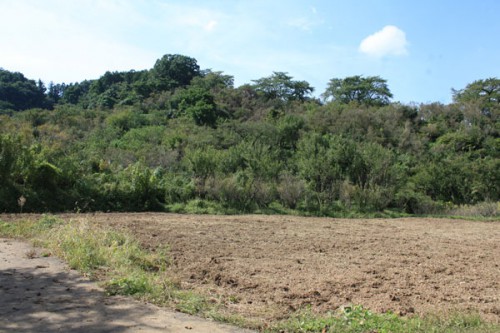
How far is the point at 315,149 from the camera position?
2344cm

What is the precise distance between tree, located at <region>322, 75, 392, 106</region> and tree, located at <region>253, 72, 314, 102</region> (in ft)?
12.9

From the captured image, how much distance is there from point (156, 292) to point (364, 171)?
1808 centimetres

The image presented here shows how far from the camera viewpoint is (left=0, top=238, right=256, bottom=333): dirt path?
421cm

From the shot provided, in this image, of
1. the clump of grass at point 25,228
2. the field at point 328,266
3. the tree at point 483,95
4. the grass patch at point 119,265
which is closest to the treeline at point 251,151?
the tree at point 483,95

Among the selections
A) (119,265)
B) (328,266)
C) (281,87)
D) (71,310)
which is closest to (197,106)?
(281,87)

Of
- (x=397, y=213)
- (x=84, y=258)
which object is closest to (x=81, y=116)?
(x=397, y=213)

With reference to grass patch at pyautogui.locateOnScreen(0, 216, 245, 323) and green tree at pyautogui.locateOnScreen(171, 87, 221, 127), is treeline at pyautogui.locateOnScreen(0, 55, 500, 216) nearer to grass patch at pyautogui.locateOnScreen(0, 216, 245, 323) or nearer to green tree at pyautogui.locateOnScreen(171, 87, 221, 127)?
green tree at pyautogui.locateOnScreen(171, 87, 221, 127)

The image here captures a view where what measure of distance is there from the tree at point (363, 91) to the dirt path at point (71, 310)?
4021cm

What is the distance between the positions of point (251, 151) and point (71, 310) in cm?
1855

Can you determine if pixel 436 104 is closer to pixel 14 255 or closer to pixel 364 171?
pixel 364 171

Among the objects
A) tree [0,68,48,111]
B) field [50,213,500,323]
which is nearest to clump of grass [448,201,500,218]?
field [50,213,500,323]

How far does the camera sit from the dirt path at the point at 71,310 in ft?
13.8

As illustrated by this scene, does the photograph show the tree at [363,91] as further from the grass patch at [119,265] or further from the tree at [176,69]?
the grass patch at [119,265]

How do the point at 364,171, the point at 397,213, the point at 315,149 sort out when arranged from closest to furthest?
A: the point at 397,213
the point at 364,171
the point at 315,149
